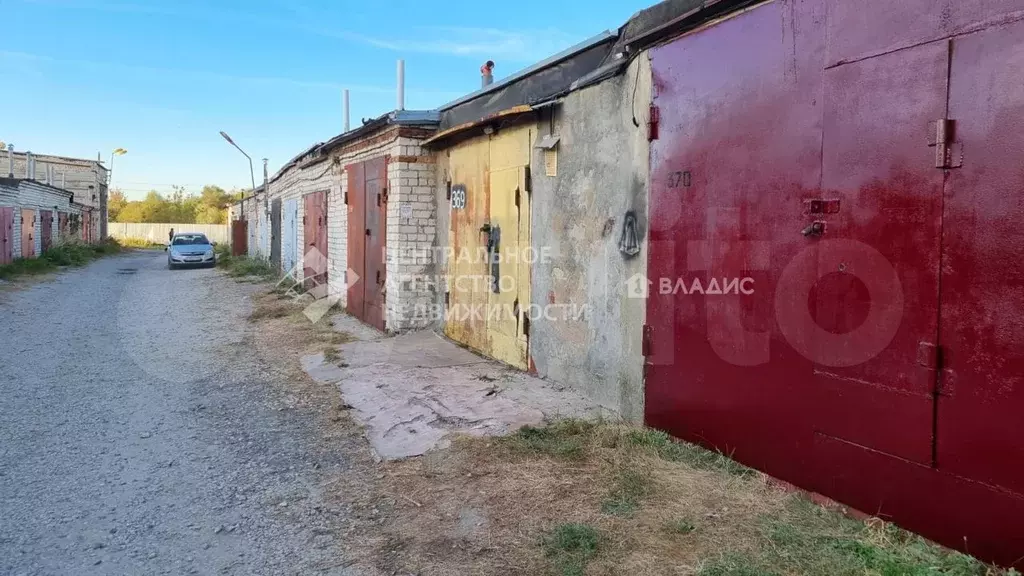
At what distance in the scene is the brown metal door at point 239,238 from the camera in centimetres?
2902

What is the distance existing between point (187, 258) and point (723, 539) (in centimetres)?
2445

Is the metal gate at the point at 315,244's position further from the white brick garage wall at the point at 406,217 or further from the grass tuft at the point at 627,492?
the grass tuft at the point at 627,492

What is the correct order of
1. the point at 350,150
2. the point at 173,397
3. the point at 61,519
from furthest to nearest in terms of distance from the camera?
the point at 350,150, the point at 173,397, the point at 61,519

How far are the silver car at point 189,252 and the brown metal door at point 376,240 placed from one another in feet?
56.2

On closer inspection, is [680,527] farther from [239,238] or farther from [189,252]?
[239,238]

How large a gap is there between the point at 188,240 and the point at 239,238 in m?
4.80

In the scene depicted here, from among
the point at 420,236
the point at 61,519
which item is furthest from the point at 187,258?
the point at 61,519

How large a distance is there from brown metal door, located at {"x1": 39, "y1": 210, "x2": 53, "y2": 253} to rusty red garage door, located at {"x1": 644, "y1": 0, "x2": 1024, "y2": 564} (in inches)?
1052

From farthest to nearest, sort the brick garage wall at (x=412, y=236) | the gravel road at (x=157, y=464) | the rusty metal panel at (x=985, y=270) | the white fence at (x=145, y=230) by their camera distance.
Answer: the white fence at (x=145, y=230) < the brick garage wall at (x=412, y=236) < the gravel road at (x=157, y=464) < the rusty metal panel at (x=985, y=270)

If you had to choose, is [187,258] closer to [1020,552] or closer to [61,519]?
[61,519]

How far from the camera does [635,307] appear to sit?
4.39 metres

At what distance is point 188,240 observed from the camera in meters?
24.4

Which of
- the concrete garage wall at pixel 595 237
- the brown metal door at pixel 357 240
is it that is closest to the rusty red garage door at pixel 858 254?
the concrete garage wall at pixel 595 237

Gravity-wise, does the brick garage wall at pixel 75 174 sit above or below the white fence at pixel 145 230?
above
